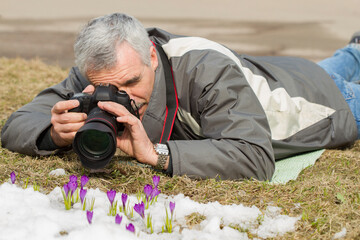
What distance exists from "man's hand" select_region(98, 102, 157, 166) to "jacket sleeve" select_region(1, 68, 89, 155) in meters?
0.68

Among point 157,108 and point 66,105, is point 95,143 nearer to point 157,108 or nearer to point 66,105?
point 66,105

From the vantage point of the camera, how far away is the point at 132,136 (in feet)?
9.41

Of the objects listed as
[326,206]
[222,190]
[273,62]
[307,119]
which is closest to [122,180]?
[222,190]

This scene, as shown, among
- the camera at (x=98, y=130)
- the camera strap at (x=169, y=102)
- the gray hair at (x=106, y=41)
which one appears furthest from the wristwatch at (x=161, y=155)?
the gray hair at (x=106, y=41)

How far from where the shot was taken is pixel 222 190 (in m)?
2.83

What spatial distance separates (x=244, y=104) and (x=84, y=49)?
43.8 inches

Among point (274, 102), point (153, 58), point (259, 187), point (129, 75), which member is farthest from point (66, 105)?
point (274, 102)

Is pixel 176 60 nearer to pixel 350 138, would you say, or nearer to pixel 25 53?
pixel 350 138

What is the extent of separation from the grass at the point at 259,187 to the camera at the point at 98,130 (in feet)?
0.70

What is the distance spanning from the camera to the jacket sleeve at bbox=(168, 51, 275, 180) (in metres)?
3.00

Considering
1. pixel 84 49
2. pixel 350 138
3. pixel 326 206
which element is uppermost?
pixel 84 49

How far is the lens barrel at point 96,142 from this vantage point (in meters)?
2.62

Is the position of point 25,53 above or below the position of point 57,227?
below

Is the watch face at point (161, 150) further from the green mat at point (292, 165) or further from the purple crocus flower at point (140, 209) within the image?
the green mat at point (292, 165)
